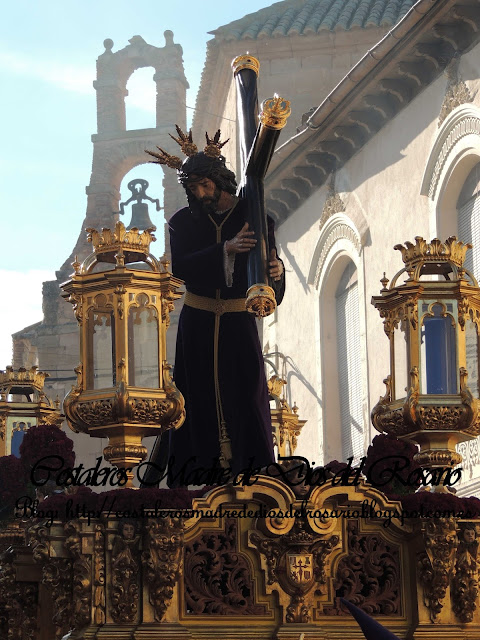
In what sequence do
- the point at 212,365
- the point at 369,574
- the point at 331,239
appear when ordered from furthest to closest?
the point at 331,239 < the point at 212,365 < the point at 369,574

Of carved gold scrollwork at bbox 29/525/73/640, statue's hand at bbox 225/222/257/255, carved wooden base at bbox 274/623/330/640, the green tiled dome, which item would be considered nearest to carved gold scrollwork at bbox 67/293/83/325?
statue's hand at bbox 225/222/257/255

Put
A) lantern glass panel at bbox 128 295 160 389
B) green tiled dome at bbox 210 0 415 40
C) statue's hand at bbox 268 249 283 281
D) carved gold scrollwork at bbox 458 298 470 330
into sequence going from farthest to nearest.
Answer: green tiled dome at bbox 210 0 415 40
statue's hand at bbox 268 249 283 281
carved gold scrollwork at bbox 458 298 470 330
lantern glass panel at bbox 128 295 160 389

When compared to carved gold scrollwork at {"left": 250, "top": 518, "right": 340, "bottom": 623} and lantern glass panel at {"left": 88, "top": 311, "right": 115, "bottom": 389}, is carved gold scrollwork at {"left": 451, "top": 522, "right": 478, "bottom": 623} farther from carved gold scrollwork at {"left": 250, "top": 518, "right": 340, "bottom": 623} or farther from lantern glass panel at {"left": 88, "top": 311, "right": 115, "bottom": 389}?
lantern glass panel at {"left": 88, "top": 311, "right": 115, "bottom": 389}

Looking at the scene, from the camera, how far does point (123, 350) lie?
25.1ft

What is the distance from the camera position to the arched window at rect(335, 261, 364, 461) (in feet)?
67.5

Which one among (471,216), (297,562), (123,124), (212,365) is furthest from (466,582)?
(123,124)

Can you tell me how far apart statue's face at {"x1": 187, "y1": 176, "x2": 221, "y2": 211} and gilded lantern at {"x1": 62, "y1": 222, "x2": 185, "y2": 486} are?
1.79ft

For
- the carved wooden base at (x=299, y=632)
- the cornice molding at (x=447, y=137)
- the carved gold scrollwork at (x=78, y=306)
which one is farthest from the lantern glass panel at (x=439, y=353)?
the cornice molding at (x=447, y=137)

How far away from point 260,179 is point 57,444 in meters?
2.18

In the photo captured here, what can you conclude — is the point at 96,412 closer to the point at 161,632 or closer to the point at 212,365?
the point at 212,365

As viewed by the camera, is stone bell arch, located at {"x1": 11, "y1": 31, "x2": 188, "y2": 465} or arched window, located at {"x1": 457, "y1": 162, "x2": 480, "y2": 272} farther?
stone bell arch, located at {"x1": 11, "y1": 31, "x2": 188, "y2": 465}

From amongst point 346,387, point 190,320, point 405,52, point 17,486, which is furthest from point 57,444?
point 346,387

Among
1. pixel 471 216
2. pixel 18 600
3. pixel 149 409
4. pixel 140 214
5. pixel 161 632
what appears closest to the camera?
pixel 161 632

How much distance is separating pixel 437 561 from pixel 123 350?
189 centimetres
